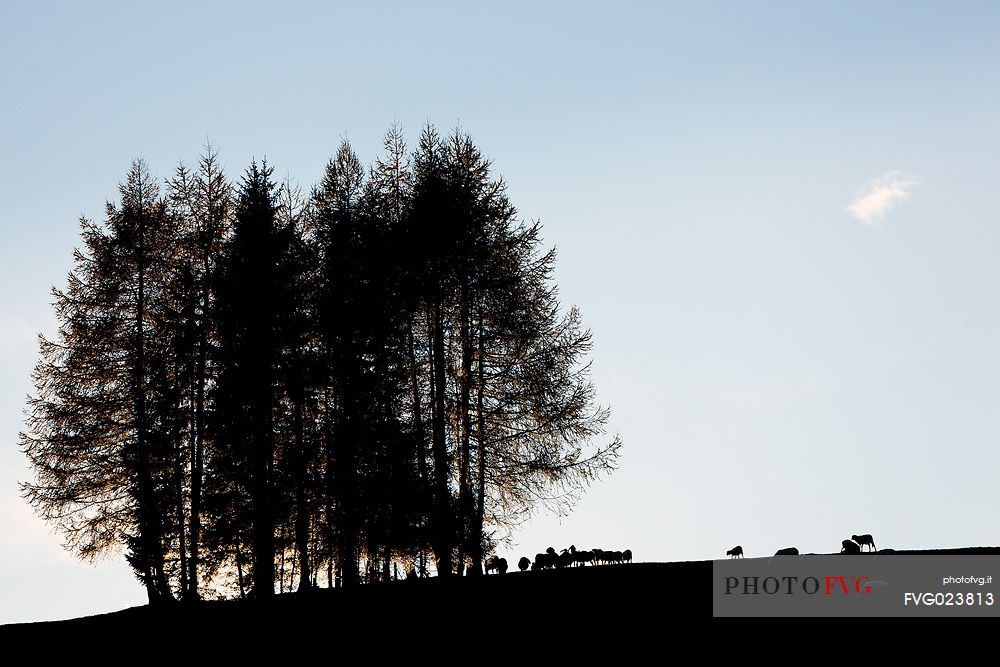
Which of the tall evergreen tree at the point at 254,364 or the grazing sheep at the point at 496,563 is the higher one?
the tall evergreen tree at the point at 254,364

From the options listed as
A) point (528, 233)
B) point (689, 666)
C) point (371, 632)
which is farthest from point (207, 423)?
point (689, 666)

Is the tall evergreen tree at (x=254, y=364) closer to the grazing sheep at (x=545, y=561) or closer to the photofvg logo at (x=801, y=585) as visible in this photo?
the grazing sheep at (x=545, y=561)

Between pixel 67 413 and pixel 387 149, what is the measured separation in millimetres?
12613

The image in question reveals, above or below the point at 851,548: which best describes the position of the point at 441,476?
above

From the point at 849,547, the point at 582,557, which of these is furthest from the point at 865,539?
the point at 582,557

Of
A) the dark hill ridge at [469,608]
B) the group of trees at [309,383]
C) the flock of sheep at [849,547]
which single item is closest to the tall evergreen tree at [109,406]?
the group of trees at [309,383]

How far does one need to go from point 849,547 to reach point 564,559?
7522mm

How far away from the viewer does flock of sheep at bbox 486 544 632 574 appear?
25.4 meters

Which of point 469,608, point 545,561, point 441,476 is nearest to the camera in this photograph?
point 469,608

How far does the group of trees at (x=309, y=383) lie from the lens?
25.9 metres

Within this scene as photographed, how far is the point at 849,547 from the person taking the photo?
22188 mm
